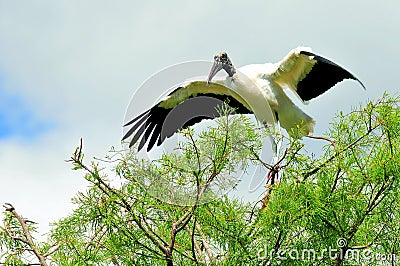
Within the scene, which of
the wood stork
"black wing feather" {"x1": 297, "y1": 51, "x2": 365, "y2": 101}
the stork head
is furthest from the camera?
the stork head

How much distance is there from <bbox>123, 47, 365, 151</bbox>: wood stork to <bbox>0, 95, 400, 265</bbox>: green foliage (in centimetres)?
156

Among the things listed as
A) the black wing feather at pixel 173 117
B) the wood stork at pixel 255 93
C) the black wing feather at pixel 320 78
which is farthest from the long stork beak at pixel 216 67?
the black wing feather at pixel 320 78

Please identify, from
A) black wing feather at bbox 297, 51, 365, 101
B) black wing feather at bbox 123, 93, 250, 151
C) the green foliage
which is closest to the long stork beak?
black wing feather at bbox 123, 93, 250, 151

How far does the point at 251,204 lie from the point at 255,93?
200cm

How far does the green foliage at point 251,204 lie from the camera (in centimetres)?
238

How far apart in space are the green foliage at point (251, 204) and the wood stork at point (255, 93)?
1.56m

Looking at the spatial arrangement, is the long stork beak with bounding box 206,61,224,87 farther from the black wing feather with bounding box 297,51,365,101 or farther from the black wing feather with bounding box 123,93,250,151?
the black wing feather with bounding box 297,51,365,101

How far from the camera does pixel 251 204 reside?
2572 mm

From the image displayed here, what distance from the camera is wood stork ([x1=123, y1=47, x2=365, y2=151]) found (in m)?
4.27

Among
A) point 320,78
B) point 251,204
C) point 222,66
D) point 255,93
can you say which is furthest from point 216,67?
point 251,204

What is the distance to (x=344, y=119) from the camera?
8.61 ft

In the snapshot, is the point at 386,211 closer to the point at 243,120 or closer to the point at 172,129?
the point at 243,120

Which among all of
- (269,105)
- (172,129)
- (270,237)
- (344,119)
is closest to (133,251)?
(270,237)

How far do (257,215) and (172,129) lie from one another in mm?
1829
